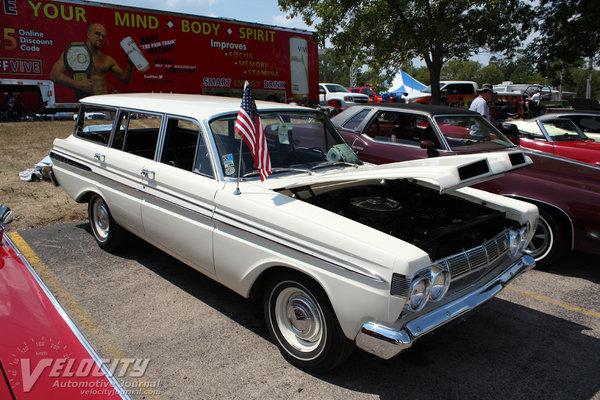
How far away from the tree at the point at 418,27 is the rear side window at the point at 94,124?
9730 mm

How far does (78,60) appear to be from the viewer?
14328mm

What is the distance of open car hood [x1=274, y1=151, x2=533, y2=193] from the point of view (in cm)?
278

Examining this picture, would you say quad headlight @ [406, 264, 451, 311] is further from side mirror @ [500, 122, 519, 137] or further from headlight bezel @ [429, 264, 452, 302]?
side mirror @ [500, 122, 519, 137]

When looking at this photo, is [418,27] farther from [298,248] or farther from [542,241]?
[298,248]

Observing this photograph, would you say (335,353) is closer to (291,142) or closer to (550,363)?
(550,363)

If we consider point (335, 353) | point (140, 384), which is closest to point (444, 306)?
point (335, 353)

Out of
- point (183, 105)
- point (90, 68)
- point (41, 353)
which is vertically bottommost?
point (41, 353)

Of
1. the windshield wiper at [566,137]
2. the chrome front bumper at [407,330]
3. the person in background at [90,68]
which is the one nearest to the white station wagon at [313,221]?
the chrome front bumper at [407,330]

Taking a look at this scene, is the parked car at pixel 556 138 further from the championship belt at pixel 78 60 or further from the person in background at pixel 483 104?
Answer: the championship belt at pixel 78 60

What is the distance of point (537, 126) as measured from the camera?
800 cm

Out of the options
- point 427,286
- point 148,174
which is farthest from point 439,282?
point 148,174

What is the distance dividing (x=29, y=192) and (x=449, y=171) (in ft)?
22.3

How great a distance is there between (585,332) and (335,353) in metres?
2.21

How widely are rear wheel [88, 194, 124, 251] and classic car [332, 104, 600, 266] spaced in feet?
11.3
